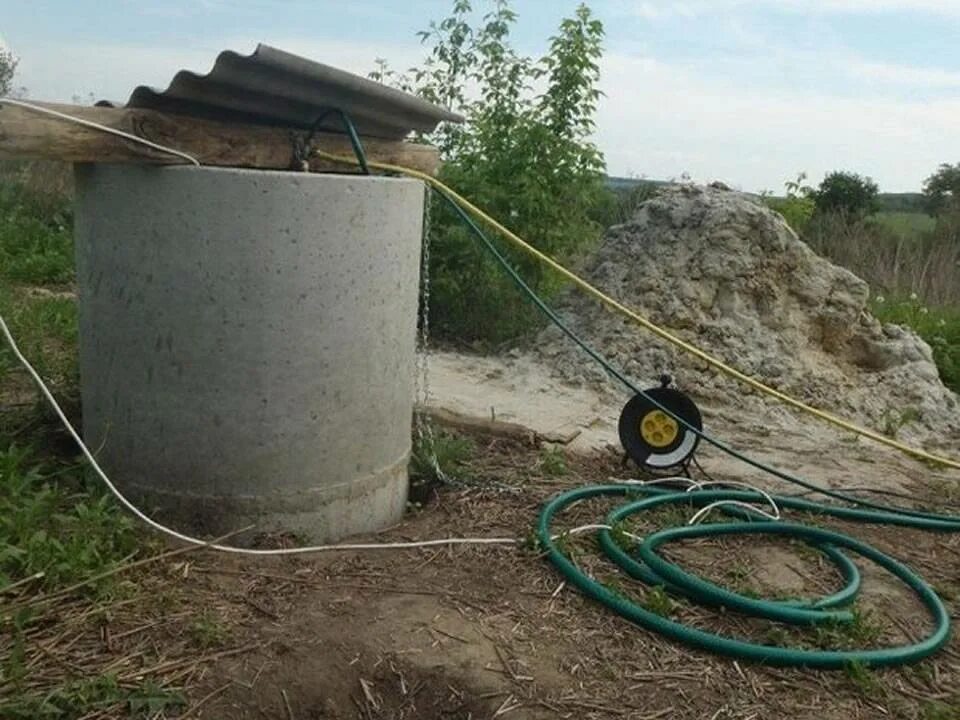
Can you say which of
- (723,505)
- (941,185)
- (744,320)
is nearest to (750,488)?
(723,505)

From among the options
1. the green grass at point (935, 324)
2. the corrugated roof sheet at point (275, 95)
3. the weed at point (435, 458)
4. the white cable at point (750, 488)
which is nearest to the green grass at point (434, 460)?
the weed at point (435, 458)

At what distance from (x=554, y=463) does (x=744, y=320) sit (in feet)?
8.02

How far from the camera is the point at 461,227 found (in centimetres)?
727

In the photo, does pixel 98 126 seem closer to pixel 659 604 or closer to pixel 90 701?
pixel 90 701

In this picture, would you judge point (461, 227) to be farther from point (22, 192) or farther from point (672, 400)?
point (22, 192)

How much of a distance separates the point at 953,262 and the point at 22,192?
31.0 ft

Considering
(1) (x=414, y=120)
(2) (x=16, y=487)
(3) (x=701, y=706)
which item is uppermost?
(1) (x=414, y=120)

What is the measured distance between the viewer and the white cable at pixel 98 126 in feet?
9.75

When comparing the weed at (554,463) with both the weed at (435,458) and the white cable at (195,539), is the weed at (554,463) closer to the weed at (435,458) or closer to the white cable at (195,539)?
the weed at (435,458)

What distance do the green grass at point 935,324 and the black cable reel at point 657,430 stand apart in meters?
3.30

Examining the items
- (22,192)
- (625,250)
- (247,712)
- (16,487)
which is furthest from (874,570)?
(22,192)

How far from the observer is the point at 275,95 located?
336 centimetres

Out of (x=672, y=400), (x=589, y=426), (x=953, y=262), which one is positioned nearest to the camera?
(x=672, y=400)

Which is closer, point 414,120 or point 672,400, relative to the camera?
point 414,120
